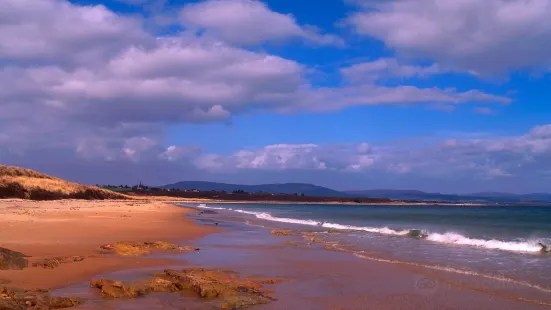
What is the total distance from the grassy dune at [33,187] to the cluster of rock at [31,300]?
159ft

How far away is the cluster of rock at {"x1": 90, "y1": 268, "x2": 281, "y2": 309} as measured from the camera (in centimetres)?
860

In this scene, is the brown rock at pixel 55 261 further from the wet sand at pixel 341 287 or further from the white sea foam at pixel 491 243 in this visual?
the white sea foam at pixel 491 243

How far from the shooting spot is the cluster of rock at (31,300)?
7.14m

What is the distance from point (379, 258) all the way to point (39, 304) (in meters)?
11.2

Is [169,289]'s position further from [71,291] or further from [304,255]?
[304,255]

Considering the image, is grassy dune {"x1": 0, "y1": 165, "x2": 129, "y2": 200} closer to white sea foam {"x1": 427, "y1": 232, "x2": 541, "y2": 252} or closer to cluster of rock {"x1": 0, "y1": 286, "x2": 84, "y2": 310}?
white sea foam {"x1": 427, "y1": 232, "x2": 541, "y2": 252}

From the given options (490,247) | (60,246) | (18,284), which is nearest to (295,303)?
(18,284)

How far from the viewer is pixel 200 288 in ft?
29.7

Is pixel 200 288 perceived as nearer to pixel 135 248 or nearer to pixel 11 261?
pixel 11 261

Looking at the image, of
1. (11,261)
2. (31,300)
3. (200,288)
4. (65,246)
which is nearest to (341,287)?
(200,288)

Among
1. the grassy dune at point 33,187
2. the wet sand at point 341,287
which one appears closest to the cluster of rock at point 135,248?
the wet sand at point 341,287

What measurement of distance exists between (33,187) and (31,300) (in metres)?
53.2

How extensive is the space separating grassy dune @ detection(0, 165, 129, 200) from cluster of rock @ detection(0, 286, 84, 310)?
48476mm

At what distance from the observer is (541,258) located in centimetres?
1652
